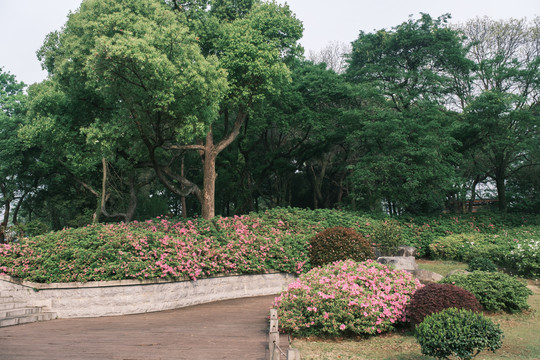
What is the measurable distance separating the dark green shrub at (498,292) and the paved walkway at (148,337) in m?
4.35

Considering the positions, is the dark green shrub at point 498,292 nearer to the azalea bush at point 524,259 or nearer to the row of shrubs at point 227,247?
the row of shrubs at point 227,247

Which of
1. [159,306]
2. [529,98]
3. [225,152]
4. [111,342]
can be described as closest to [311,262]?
[159,306]

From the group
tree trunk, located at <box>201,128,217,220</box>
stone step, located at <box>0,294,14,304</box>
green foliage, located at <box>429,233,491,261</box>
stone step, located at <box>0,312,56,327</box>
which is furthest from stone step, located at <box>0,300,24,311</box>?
green foliage, located at <box>429,233,491,261</box>

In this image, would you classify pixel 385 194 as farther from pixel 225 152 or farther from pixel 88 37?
pixel 88 37

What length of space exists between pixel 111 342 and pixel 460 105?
2606 cm

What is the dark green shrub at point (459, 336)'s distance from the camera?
5.34 metres

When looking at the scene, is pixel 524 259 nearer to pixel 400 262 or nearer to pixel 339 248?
pixel 400 262

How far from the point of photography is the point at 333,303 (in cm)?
762

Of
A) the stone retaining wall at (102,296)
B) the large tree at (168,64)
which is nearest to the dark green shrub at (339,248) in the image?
the stone retaining wall at (102,296)

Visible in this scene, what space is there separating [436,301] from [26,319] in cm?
822

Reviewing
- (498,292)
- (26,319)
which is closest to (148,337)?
(26,319)

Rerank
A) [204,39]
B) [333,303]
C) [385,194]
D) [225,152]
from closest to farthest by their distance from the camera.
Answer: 1. [333,303]
2. [204,39]
3. [385,194]
4. [225,152]

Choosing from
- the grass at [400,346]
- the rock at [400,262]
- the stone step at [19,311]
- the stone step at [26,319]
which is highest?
the rock at [400,262]

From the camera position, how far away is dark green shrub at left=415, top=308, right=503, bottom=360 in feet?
17.5
